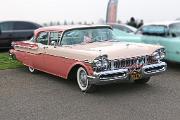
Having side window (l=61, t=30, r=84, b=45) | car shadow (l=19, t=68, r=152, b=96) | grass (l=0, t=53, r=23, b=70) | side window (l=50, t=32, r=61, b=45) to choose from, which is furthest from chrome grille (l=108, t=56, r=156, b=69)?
grass (l=0, t=53, r=23, b=70)

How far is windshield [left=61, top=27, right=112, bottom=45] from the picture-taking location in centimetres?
812

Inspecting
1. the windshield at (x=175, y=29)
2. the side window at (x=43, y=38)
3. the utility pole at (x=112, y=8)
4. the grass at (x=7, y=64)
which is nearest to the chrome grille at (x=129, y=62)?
the side window at (x=43, y=38)

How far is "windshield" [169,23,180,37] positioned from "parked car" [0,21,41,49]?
6496 mm

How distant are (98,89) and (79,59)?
800mm

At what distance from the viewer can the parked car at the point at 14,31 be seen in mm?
A: 14344

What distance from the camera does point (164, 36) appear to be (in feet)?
33.9

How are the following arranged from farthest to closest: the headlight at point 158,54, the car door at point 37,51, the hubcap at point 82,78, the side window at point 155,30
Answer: the side window at point 155,30, the car door at point 37,51, the headlight at point 158,54, the hubcap at point 82,78

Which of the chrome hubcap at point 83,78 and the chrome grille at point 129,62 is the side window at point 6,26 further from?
the chrome grille at point 129,62

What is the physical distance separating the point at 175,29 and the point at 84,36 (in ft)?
10.9

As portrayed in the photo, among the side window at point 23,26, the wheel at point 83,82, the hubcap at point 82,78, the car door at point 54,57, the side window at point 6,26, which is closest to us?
the wheel at point 83,82

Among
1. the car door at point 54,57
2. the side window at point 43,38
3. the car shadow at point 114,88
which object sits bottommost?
the car shadow at point 114,88

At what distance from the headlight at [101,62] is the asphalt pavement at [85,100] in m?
0.61

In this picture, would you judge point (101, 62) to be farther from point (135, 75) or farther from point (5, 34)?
point (5, 34)

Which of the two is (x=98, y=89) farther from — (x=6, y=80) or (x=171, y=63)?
(x=171, y=63)
